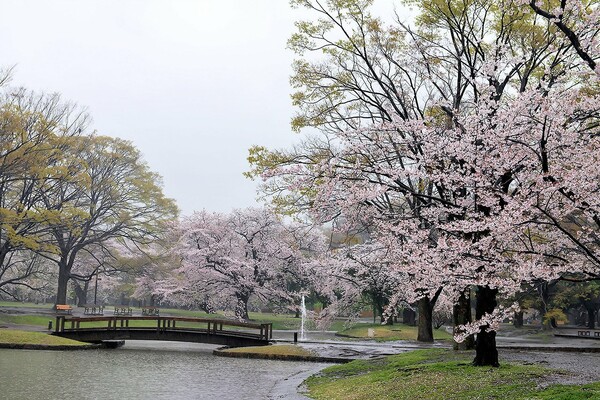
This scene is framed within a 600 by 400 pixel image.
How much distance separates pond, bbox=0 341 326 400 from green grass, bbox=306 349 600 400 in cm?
145

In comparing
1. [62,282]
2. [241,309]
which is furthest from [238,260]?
[62,282]

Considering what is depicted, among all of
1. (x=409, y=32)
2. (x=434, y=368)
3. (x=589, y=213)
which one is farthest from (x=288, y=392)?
(x=409, y=32)

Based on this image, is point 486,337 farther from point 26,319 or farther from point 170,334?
point 26,319

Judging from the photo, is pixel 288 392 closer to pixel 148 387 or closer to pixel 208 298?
pixel 148 387

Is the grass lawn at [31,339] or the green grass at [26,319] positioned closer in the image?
the grass lawn at [31,339]

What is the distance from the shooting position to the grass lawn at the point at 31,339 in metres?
26.9

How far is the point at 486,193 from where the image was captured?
460 inches

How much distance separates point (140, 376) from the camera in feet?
65.1

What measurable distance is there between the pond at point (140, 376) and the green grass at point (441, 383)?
1.45 metres

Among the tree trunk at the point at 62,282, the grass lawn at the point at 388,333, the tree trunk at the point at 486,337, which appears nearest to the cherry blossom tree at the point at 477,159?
the tree trunk at the point at 486,337

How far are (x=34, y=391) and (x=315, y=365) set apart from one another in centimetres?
1190

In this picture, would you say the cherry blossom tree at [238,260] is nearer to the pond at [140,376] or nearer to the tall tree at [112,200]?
the tall tree at [112,200]

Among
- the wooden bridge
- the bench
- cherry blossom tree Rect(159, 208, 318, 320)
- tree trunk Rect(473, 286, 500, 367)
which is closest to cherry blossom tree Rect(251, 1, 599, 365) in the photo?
tree trunk Rect(473, 286, 500, 367)

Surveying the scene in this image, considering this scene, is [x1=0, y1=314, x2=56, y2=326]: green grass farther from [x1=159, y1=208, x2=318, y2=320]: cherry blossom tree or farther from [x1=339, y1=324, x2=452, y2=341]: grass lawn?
[x1=339, y1=324, x2=452, y2=341]: grass lawn
